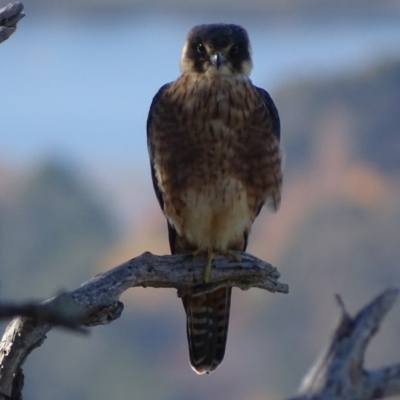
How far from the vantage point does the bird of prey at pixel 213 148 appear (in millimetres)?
4156

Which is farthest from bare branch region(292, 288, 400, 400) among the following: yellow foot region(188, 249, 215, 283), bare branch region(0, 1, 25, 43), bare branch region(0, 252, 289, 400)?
bare branch region(0, 1, 25, 43)

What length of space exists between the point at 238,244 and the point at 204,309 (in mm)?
303

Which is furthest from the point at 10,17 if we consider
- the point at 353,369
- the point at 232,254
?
the point at 353,369

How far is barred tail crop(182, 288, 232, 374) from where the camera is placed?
4.49m

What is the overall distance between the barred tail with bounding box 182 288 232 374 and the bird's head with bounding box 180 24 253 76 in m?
0.79

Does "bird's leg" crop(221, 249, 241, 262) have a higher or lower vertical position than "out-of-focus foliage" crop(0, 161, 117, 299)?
lower

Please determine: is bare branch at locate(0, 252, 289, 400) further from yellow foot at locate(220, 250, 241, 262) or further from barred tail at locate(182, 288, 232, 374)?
barred tail at locate(182, 288, 232, 374)

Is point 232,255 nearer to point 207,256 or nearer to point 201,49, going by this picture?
point 207,256

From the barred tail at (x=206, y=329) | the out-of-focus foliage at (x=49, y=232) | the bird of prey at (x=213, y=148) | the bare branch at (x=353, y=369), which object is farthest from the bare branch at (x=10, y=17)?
the out-of-focus foliage at (x=49, y=232)

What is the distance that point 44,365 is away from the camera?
13.2m

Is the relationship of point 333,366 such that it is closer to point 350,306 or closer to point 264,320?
point 350,306

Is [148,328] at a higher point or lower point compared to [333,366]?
higher

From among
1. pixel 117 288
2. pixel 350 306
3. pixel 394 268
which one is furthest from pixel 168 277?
pixel 394 268

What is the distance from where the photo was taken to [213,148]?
13.6ft
